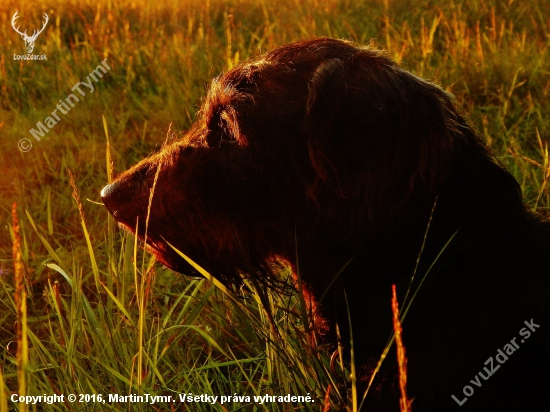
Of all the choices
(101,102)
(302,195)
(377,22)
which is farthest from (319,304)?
(377,22)

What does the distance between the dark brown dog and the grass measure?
21 cm

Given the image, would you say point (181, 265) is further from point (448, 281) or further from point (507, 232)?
point (507, 232)

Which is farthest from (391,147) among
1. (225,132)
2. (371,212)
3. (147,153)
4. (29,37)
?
(29,37)

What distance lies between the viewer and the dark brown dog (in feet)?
5.99

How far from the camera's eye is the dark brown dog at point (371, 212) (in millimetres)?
1825

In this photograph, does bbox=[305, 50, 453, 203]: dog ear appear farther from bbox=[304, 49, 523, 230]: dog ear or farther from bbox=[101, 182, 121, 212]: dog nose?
bbox=[101, 182, 121, 212]: dog nose

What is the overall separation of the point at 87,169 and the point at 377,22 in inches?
144

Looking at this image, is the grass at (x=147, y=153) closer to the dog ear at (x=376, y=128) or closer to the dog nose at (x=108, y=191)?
the dog nose at (x=108, y=191)

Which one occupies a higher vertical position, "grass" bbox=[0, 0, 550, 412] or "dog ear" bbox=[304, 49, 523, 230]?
"dog ear" bbox=[304, 49, 523, 230]

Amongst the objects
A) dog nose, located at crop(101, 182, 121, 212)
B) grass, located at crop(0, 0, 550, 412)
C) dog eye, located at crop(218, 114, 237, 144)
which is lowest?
grass, located at crop(0, 0, 550, 412)

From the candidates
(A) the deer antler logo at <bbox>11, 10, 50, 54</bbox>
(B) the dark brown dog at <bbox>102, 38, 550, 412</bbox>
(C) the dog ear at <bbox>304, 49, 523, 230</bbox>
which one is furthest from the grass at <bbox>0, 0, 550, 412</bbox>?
(C) the dog ear at <bbox>304, 49, 523, 230</bbox>

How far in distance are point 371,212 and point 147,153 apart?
3003 millimetres

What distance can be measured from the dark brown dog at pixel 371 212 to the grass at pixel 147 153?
0.21 metres

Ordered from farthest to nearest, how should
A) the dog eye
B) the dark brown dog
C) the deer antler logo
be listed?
1. the deer antler logo
2. the dog eye
3. the dark brown dog
